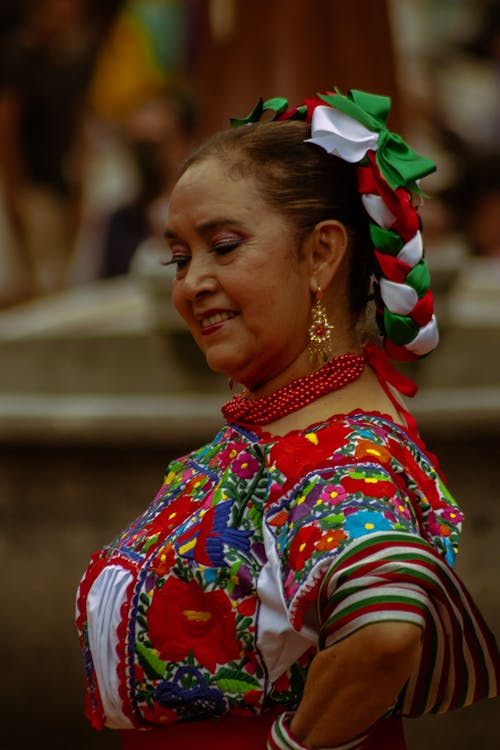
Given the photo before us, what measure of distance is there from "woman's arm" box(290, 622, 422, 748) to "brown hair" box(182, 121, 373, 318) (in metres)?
0.52

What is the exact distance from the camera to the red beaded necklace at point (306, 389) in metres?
1.73

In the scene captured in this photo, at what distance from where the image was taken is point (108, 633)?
174 centimetres

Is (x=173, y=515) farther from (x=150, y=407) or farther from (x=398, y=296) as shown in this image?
(x=150, y=407)

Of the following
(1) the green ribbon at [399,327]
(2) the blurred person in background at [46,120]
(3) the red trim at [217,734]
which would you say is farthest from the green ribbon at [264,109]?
(2) the blurred person in background at [46,120]

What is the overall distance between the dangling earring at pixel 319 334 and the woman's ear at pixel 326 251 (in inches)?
1.1

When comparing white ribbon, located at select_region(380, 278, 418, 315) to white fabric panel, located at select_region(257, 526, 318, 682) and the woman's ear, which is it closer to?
the woman's ear

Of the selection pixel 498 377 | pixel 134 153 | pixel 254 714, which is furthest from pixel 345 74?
pixel 134 153

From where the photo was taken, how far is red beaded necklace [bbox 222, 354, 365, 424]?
5.67 ft

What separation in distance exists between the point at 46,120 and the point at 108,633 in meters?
12.4

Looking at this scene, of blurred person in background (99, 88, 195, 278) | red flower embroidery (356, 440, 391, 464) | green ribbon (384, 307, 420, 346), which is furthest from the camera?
blurred person in background (99, 88, 195, 278)

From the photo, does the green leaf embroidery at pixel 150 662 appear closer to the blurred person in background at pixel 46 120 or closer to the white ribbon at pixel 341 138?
the white ribbon at pixel 341 138

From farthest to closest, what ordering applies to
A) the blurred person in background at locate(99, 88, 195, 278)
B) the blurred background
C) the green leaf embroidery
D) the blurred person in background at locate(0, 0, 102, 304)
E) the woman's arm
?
the blurred person in background at locate(0, 0, 102, 304)
the blurred person in background at locate(99, 88, 195, 278)
the blurred background
the green leaf embroidery
the woman's arm

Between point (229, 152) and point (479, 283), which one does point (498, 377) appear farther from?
point (229, 152)

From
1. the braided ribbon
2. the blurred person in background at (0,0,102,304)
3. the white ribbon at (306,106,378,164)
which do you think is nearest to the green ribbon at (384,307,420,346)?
the braided ribbon
